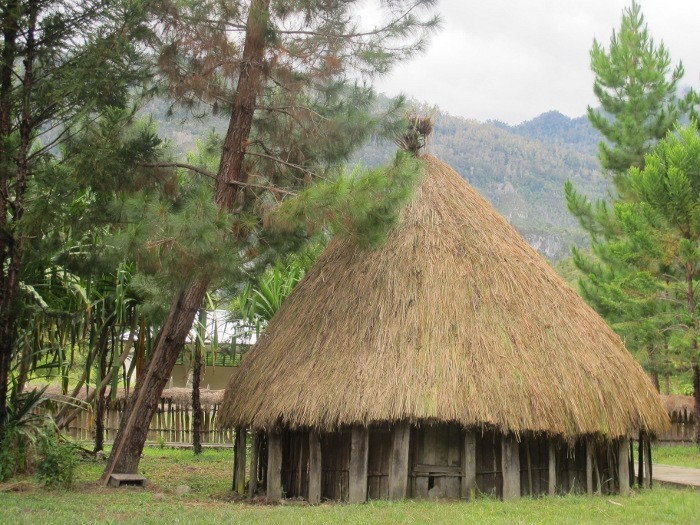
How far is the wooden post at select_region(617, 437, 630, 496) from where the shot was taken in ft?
34.9

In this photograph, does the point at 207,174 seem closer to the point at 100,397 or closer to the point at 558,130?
the point at 100,397

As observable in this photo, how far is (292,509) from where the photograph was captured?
29.6 feet

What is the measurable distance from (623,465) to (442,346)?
10.2 feet

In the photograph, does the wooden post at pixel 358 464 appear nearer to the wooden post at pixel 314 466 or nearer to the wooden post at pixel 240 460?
the wooden post at pixel 314 466

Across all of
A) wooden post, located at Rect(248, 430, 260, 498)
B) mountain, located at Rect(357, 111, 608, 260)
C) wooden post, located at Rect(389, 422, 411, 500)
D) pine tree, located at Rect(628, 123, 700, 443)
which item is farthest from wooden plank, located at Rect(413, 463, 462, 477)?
mountain, located at Rect(357, 111, 608, 260)

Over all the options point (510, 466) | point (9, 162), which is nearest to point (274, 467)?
point (510, 466)

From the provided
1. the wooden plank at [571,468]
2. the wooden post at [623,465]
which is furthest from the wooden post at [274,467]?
the wooden post at [623,465]

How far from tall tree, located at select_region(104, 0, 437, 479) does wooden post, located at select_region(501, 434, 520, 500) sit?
4188 mm

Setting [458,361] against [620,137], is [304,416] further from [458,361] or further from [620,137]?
[620,137]

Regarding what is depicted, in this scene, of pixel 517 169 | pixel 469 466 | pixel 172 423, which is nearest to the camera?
pixel 469 466

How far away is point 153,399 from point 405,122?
17.0 ft

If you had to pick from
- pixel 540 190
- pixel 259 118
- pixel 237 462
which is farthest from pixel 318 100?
pixel 540 190

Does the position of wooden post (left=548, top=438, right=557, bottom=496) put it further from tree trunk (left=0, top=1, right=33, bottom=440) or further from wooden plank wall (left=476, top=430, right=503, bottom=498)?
Answer: tree trunk (left=0, top=1, right=33, bottom=440)

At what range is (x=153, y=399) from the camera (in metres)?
10.9
